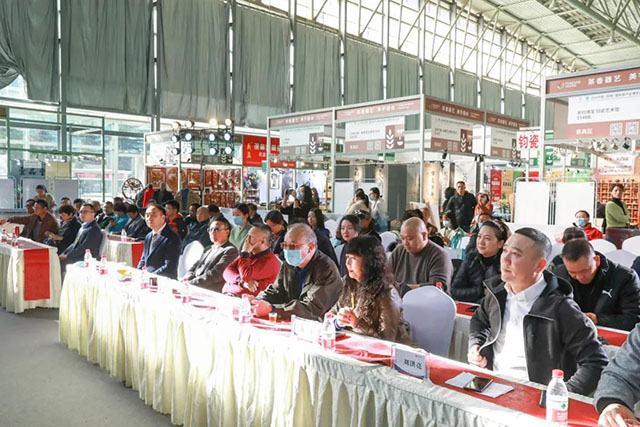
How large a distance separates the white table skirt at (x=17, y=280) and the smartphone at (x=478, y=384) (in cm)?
552

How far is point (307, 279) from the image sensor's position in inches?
121

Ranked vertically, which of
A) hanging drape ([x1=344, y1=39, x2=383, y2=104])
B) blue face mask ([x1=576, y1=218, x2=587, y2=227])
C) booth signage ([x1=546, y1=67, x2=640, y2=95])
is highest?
hanging drape ([x1=344, y1=39, x2=383, y2=104])

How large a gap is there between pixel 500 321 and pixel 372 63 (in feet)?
58.4

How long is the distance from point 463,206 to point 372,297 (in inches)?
269

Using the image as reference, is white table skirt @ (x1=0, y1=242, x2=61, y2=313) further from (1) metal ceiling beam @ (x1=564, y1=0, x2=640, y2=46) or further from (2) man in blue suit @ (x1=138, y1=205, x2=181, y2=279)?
(1) metal ceiling beam @ (x1=564, y1=0, x2=640, y2=46)

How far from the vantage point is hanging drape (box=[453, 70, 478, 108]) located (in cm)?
2180

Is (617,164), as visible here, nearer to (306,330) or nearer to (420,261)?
(420,261)

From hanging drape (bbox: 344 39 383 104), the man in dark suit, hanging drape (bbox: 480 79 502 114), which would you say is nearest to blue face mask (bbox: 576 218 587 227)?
the man in dark suit

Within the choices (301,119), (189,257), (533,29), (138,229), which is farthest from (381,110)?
(533,29)

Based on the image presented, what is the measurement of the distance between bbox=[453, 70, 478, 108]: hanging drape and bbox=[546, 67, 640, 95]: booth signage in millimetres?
15929

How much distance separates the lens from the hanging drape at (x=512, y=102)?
24.5 meters

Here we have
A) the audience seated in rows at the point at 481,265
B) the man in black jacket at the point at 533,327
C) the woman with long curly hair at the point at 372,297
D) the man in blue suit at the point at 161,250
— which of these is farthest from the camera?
the man in blue suit at the point at 161,250

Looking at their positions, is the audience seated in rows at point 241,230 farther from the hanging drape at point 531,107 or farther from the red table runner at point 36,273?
the hanging drape at point 531,107

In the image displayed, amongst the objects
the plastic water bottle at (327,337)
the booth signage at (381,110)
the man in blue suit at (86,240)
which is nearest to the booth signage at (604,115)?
the booth signage at (381,110)
